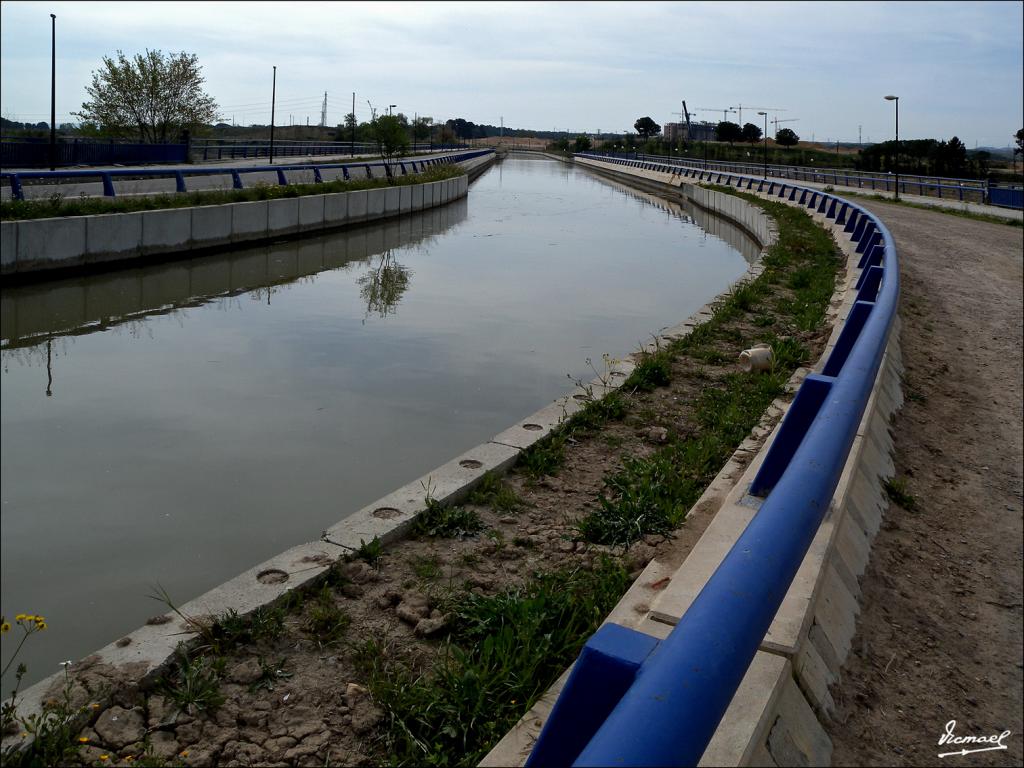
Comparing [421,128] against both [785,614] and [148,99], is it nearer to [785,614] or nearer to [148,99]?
[148,99]

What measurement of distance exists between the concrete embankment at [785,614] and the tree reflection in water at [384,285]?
7.60 meters

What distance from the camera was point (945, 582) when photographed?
4441 millimetres

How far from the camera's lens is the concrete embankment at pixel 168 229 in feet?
41.9

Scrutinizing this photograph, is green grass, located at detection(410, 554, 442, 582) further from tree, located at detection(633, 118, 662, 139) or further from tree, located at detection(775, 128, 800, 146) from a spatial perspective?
tree, located at detection(633, 118, 662, 139)

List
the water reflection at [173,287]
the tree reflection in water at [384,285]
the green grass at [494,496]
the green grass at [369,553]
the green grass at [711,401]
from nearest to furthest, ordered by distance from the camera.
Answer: the green grass at [369,553] < the green grass at [711,401] < the green grass at [494,496] < the water reflection at [173,287] < the tree reflection in water at [384,285]

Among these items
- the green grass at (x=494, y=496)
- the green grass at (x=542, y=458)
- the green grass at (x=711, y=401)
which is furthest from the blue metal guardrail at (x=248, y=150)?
the green grass at (x=494, y=496)

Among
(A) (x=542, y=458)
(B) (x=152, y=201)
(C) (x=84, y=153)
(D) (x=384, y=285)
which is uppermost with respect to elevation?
(C) (x=84, y=153)

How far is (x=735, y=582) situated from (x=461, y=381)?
24.5ft

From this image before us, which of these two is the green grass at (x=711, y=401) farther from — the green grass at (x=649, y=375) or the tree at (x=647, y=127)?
the tree at (x=647, y=127)

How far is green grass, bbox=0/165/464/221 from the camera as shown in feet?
43.9

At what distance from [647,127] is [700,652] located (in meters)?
161

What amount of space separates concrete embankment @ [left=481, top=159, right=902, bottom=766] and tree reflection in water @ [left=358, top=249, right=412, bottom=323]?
24.9ft

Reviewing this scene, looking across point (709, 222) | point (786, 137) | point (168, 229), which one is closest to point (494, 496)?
point (168, 229)

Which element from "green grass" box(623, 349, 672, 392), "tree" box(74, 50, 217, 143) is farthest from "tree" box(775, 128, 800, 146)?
"green grass" box(623, 349, 672, 392)
